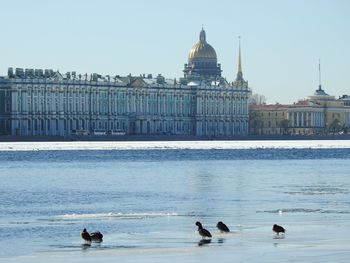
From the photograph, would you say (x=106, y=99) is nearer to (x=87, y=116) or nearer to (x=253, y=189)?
(x=87, y=116)

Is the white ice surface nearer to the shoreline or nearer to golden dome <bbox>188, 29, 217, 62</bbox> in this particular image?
the shoreline

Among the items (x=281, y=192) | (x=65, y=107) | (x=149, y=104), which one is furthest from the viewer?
(x=149, y=104)

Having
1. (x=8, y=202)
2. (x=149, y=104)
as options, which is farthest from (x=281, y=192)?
(x=149, y=104)

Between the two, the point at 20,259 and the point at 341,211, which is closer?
the point at 20,259

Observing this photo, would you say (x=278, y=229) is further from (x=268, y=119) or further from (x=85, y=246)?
(x=268, y=119)

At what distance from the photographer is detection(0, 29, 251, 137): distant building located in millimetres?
140125

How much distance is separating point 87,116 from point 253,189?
106258 mm

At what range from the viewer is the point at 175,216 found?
31.6m

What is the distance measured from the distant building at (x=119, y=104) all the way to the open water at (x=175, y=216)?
87.9 m

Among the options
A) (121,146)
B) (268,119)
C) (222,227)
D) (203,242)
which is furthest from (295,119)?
(203,242)

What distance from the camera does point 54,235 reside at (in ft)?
90.9

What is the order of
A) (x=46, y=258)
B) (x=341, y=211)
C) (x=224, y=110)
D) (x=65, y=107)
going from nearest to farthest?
(x=46, y=258)
(x=341, y=211)
(x=65, y=107)
(x=224, y=110)

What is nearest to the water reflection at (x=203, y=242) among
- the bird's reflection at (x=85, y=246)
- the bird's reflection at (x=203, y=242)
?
the bird's reflection at (x=203, y=242)

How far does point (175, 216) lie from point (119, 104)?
121m
